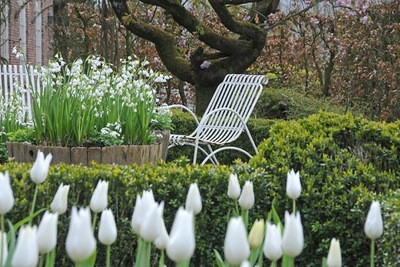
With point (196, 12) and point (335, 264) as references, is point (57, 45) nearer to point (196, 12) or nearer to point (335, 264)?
point (196, 12)

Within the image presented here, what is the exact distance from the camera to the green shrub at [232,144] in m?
8.50

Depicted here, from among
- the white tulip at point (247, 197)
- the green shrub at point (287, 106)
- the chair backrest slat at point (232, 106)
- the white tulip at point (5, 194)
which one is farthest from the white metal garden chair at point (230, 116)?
the white tulip at point (5, 194)

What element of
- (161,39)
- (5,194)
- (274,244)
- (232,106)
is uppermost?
(161,39)

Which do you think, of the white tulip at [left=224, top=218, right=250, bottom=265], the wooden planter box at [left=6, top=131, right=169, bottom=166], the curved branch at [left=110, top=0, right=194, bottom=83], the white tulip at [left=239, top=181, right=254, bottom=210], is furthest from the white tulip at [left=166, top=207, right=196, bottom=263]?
the curved branch at [left=110, top=0, right=194, bottom=83]

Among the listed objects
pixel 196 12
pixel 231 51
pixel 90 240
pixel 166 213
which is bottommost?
pixel 166 213

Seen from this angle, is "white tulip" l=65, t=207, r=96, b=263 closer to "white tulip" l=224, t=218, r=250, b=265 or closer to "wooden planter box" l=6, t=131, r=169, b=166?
"white tulip" l=224, t=218, r=250, b=265

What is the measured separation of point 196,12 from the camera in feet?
46.5

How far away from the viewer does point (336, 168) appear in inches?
147

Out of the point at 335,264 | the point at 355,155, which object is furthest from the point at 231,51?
the point at 335,264

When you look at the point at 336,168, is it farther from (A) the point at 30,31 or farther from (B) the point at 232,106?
(A) the point at 30,31

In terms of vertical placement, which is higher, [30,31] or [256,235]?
[30,31]

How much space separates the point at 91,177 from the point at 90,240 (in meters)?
2.23

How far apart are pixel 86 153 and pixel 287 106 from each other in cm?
644

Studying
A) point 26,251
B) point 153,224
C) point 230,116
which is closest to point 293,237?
point 153,224
